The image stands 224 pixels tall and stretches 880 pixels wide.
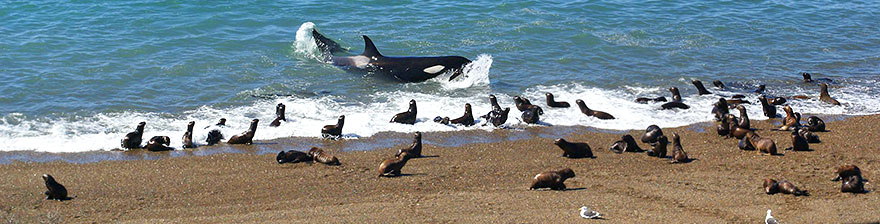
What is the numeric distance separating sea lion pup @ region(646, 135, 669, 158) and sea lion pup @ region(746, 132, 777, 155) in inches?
56.7

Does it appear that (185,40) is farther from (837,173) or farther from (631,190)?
(837,173)

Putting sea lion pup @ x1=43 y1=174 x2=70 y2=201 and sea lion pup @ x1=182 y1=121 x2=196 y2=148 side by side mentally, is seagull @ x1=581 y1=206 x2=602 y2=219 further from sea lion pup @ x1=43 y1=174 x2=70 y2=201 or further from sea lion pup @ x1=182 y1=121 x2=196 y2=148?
sea lion pup @ x1=182 y1=121 x2=196 y2=148

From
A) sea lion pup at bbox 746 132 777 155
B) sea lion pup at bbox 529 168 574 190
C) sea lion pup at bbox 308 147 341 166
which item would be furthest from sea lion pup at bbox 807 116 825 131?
sea lion pup at bbox 308 147 341 166

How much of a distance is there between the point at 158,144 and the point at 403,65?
6475 mm

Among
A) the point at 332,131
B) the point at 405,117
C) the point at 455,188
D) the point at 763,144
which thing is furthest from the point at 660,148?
the point at 332,131

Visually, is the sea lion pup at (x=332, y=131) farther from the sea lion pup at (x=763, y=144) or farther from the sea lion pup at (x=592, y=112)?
the sea lion pup at (x=763, y=144)

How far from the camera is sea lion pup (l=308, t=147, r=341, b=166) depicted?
38.2 ft

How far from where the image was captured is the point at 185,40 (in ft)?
69.1

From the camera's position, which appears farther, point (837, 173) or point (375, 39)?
point (375, 39)

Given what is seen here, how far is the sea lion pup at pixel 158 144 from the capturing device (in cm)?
1258

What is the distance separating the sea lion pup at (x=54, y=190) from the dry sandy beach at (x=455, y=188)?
0.44ft

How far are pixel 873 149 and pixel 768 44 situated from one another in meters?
9.85

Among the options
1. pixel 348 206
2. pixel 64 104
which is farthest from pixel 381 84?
pixel 348 206

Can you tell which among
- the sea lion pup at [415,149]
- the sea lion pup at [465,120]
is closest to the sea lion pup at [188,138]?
the sea lion pup at [415,149]
